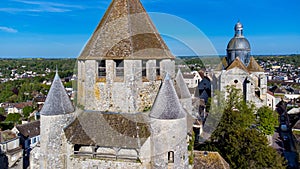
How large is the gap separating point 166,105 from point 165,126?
99 centimetres

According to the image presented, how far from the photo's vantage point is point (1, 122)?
2191 inches

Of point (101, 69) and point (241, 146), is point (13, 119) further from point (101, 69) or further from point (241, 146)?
point (101, 69)

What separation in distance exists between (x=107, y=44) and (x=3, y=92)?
9434cm

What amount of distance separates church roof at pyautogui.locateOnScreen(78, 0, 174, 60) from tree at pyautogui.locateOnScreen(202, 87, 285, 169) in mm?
13105

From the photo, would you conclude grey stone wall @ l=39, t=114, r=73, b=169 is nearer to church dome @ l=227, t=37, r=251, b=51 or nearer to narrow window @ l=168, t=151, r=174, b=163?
narrow window @ l=168, t=151, r=174, b=163

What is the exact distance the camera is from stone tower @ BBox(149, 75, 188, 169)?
44.1 feet

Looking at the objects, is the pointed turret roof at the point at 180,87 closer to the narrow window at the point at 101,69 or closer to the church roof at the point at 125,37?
the church roof at the point at 125,37

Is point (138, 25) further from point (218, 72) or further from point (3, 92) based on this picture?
point (3, 92)

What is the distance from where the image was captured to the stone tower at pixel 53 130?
14430 millimetres

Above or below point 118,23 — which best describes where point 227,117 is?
below

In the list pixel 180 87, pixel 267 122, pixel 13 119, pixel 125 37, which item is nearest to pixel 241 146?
→ pixel 180 87

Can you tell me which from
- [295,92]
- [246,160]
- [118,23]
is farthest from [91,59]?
[295,92]

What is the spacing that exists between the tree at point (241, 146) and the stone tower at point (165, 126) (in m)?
12.2

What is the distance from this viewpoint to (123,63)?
14.1 meters
